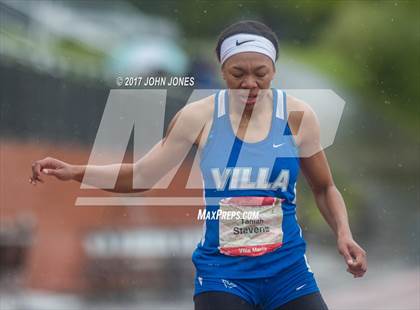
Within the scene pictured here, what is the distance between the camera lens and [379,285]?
5.70m

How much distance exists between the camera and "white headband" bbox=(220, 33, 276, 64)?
306 cm

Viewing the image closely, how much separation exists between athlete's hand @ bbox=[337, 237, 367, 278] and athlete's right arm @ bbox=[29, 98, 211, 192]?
0.56 m

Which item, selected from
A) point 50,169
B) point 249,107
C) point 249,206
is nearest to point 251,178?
point 249,206

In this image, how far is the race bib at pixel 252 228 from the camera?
2.95 metres

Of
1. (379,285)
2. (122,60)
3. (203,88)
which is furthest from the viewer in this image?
(379,285)

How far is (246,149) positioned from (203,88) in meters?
1.98

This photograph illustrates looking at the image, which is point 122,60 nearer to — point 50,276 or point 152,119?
point 152,119

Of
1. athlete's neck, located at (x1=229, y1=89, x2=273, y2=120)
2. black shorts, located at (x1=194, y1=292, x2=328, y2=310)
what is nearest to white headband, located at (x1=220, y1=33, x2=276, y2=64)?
athlete's neck, located at (x1=229, y1=89, x2=273, y2=120)

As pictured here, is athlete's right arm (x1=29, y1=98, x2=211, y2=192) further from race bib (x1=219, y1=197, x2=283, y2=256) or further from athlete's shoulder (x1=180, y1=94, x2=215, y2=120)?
race bib (x1=219, y1=197, x2=283, y2=256)

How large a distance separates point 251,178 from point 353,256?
38 centimetres

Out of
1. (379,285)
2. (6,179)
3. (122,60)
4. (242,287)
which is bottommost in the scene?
(242,287)

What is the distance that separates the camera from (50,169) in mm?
2971

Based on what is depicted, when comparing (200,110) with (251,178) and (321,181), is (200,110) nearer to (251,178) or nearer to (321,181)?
(251,178)

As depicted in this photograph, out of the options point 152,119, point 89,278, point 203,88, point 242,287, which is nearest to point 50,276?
point 89,278
